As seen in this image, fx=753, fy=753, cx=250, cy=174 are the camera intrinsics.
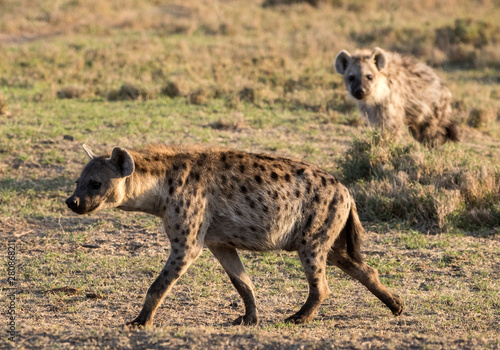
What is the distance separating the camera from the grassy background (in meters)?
4.57

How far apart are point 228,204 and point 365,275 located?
3.18 ft

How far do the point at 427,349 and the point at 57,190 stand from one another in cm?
443

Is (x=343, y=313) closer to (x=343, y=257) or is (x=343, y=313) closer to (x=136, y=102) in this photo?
(x=343, y=257)

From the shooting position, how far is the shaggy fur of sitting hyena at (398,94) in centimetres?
813

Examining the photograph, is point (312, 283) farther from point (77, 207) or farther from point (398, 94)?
point (398, 94)

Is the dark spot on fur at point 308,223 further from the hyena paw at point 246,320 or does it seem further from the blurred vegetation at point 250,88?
the blurred vegetation at point 250,88

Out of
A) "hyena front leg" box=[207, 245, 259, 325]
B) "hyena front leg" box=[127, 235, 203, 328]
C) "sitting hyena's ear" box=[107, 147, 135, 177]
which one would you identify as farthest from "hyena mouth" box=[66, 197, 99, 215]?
"hyena front leg" box=[207, 245, 259, 325]

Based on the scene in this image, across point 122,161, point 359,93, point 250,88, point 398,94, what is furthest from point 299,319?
point 250,88

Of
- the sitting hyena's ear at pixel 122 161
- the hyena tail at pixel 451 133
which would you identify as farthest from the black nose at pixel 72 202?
the hyena tail at pixel 451 133

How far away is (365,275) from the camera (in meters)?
4.60

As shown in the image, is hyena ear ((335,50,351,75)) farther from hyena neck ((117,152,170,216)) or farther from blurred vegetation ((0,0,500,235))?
hyena neck ((117,152,170,216))

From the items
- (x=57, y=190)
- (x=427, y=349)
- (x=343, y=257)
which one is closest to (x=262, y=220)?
(x=343, y=257)

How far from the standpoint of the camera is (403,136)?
326 inches

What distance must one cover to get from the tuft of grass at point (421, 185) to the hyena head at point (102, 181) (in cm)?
310
